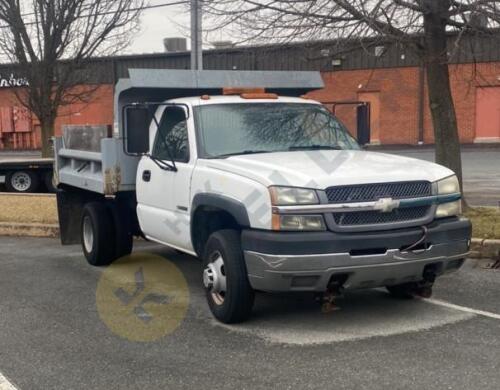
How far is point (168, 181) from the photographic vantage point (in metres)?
6.70

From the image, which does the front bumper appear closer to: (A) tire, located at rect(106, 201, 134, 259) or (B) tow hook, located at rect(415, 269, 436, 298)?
(B) tow hook, located at rect(415, 269, 436, 298)

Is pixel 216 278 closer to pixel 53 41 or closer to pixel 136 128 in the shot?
pixel 136 128

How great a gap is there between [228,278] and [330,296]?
878mm

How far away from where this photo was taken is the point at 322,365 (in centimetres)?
477

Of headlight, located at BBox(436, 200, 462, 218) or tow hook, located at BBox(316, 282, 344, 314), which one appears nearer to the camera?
tow hook, located at BBox(316, 282, 344, 314)

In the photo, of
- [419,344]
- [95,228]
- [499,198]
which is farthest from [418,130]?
[419,344]

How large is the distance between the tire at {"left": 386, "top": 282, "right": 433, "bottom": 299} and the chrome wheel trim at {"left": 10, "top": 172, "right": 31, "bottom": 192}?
13.7 m

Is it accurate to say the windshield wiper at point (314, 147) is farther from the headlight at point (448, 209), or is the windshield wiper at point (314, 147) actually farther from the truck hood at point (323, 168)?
the headlight at point (448, 209)

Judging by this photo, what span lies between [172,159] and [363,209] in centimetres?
221

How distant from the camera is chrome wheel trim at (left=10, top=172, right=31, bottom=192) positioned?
711 inches

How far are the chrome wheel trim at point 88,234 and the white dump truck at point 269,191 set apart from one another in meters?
0.68

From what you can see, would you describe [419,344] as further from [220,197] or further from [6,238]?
[6,238]

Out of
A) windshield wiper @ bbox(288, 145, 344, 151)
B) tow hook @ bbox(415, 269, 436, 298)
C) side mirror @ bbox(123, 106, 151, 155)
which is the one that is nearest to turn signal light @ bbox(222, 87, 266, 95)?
side mirror @ bbox(123, 106, 151, 155)

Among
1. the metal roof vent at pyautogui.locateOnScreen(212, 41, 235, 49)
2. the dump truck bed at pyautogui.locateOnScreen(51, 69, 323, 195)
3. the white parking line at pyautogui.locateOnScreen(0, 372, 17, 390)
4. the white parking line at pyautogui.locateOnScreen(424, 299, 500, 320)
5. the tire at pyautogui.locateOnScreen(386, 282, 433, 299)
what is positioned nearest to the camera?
the white parking line at pyautogui.locateOnScreen(0, 372, 17, 390)
